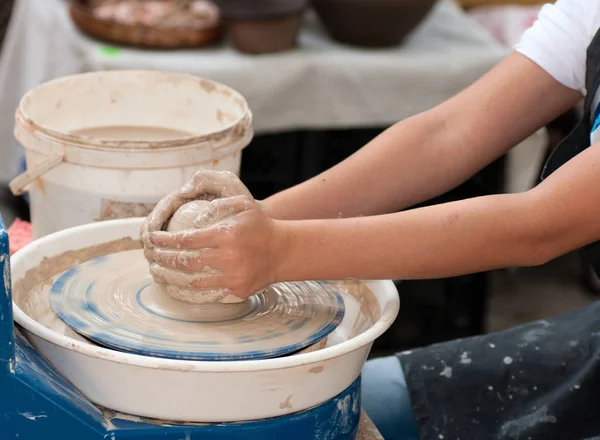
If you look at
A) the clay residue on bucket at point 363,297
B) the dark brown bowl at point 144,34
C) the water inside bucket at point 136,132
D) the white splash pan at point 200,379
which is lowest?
the dark brown bowl at point 144,34

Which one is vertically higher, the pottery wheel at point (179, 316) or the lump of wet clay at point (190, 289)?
the lump of wet clay at point (190, 289)

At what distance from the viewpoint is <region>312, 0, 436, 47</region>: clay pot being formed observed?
8.71 ft

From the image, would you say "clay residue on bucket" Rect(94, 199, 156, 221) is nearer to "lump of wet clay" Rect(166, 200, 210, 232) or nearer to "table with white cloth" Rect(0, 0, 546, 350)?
"lump of wet clay" Rect(166, 200, 210, 232)

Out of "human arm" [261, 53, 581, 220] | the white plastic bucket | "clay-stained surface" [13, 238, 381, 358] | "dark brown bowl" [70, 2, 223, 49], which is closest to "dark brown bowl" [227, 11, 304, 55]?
"dark brown bowl" [70, 2, 223, 49]

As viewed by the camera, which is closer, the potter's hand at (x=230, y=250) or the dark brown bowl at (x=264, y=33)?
the potter's hand at (x=230, y=250)

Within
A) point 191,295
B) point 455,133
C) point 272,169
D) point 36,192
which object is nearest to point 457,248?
point 191,295

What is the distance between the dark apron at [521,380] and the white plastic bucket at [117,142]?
50cm

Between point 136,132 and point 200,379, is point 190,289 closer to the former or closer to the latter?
point 200,379

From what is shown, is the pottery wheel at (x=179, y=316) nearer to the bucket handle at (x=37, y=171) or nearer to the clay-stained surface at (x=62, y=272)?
the clay-stained surface at (x=62, y=272)

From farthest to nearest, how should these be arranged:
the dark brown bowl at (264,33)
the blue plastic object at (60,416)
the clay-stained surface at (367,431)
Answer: the dark brown bowl at (264,33)
the clay-stained surface at (367,431)
the blue plastic object at (60,416)

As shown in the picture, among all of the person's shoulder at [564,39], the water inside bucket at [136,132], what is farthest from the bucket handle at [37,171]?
the person's shoulder at [564,39]

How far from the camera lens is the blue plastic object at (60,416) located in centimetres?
91

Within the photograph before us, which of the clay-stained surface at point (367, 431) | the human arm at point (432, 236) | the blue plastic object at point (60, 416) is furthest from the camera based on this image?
the clay-stained surface at point (367, 431)

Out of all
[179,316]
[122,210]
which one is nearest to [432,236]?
[179,316]
